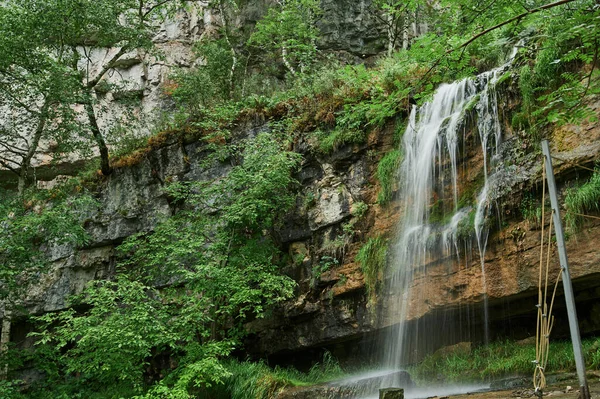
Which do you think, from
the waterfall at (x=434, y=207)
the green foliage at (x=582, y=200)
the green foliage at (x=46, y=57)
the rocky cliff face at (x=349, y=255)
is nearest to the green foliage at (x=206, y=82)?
the rocky cliff face at (x=349, y=255)

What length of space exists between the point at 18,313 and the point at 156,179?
17.1 feet

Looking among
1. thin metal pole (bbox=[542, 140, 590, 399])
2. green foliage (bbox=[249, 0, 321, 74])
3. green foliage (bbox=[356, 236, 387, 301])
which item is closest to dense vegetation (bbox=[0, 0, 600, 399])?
green foliage (bbox=[356, 236, 387, 301])

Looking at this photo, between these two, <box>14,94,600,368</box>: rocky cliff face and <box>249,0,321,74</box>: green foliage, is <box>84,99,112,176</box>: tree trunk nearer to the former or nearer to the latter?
<box>14,94,600,368</box>: rocky cliff face

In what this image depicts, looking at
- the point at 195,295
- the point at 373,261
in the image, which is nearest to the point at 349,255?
the point at 373,261

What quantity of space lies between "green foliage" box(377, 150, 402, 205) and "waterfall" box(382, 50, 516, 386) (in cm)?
17

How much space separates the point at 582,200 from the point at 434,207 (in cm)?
257

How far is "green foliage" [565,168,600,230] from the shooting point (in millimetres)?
7043

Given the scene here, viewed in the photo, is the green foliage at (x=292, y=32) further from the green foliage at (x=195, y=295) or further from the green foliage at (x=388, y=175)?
the green foliage at (x=388, y=175)

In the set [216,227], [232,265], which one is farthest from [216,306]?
[216,227]

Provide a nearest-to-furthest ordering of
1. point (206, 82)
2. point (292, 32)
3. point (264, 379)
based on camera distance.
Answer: point (264, 379) → point (206, 82) → point (292, 32)

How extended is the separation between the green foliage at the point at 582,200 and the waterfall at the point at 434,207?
1253 millimetres

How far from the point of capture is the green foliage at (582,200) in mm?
7043

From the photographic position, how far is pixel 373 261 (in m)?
9.53

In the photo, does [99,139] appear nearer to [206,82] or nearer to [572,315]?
[206,82]
